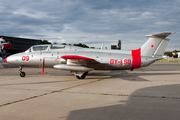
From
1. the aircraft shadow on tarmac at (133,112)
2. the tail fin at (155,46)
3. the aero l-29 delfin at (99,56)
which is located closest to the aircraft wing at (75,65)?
the aero l-29 delfin at (99,56)

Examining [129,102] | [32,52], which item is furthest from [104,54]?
[129,102]

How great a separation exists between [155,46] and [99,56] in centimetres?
474

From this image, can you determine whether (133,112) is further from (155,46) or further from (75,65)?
(155,46)

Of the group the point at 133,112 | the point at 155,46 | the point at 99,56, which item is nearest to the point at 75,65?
the point at 99,56

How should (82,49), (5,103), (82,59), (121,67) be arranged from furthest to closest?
(82,49) < (121,67) < (82,59) < (5,103)

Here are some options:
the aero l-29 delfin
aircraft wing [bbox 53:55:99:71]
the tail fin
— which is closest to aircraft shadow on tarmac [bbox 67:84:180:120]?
aircraft wing [bbox 53:55:99:71]

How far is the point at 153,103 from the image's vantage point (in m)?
5.03

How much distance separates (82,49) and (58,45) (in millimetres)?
2063

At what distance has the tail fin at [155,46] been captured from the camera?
484 inches

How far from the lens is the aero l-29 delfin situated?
11.8 m

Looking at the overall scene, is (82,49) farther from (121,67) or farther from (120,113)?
(120,113)

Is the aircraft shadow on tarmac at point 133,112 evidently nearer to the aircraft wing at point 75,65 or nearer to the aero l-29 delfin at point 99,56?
the aircraft wing at point 75,65

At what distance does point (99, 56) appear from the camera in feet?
39.1

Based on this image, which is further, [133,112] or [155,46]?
[155,46]
